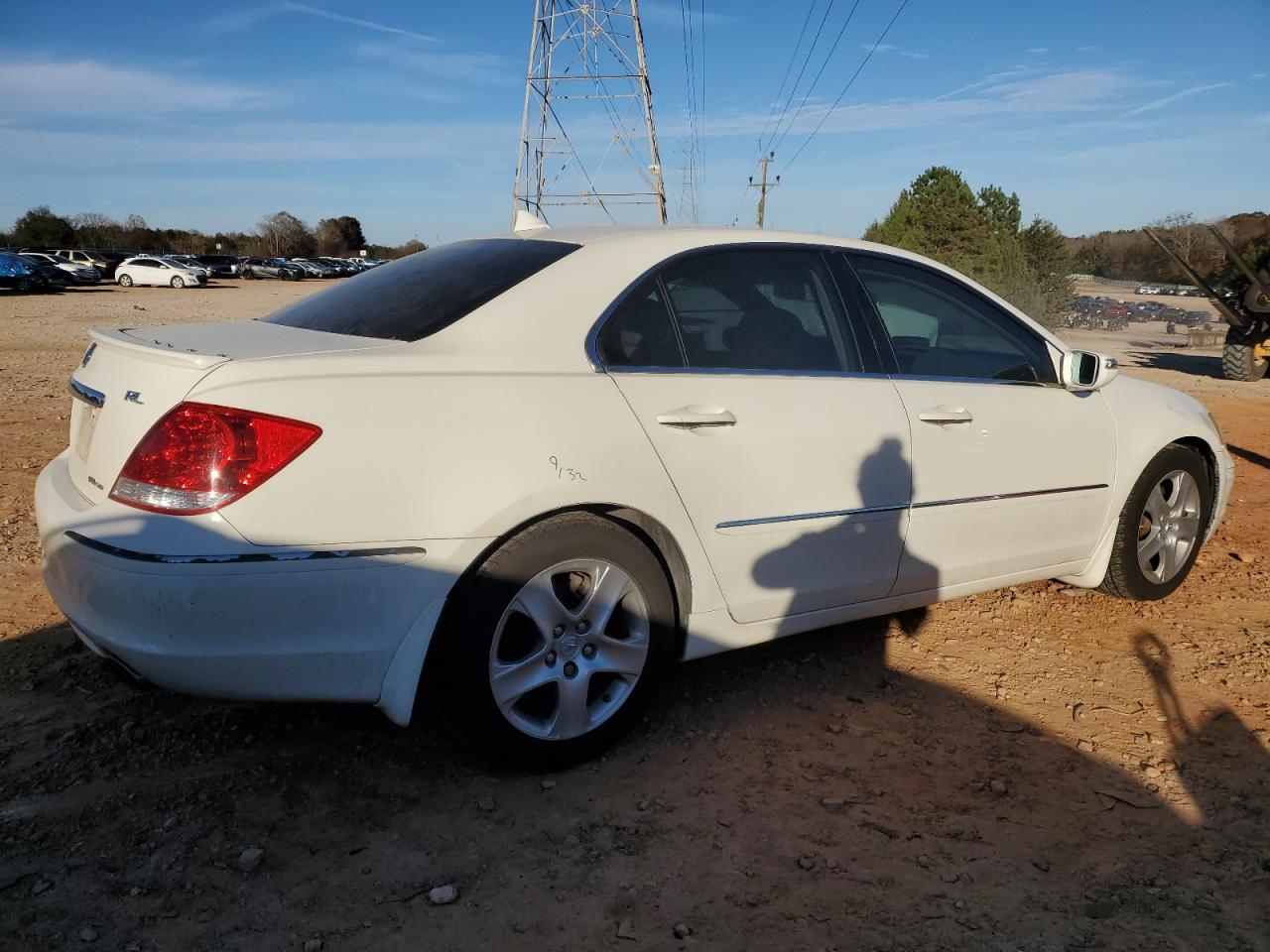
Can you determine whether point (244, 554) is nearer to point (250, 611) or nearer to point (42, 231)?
point (250, 611)

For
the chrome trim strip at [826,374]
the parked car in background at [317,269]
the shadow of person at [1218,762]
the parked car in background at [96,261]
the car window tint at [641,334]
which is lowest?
the shadow of person at [1218,762]

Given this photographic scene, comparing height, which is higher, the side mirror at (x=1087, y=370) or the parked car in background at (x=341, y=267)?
the parked car in background at (x=341, y=267)

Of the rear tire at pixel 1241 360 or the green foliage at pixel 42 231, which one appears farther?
the green foliage at pixel 42 231

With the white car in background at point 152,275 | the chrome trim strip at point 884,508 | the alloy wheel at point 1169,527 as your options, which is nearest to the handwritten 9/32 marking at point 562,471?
the chrome trim strip at point 884,508

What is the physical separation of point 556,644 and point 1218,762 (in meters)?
2.20

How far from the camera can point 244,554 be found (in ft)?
7.79

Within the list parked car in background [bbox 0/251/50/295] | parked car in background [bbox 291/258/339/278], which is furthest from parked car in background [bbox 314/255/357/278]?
parked car in background [bbox 0/251/50/295]

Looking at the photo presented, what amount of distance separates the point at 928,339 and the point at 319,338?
7.55 ft

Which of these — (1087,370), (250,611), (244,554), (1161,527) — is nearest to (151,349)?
(244,554)

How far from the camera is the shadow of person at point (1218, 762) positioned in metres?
2.84

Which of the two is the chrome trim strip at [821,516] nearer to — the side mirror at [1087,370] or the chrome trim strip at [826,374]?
the chrome trim strip at [826,374]

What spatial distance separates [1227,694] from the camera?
12.0 feet

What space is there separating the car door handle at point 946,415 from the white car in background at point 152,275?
1864 inches

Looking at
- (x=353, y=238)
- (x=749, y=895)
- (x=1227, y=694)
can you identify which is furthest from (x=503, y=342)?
(x=353, y=238)
